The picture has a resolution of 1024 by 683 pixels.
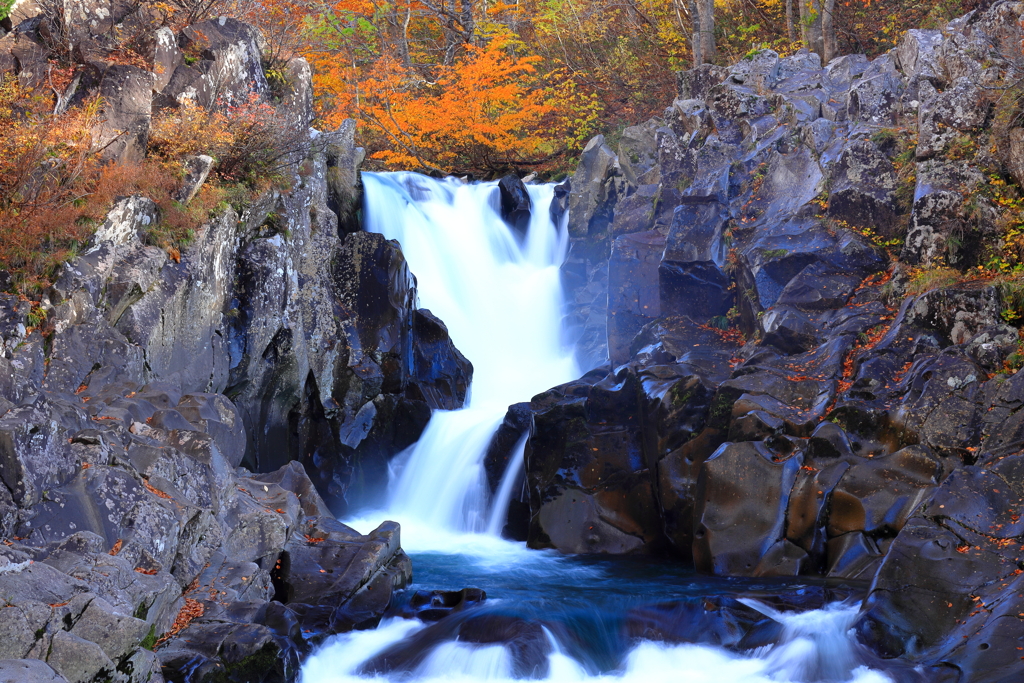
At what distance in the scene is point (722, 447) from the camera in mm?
10578

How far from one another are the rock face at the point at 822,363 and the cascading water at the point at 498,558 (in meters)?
0.73

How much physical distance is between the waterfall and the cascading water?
0.11 ft

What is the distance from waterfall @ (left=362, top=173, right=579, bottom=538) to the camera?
1538cm

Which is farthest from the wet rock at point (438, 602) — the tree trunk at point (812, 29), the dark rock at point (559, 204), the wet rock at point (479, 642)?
the tree trunk at point (812, 29)

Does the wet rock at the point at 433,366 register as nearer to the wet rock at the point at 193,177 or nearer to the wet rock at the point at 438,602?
the wet rock at the point at 193,177

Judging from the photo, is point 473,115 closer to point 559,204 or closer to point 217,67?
point 559,204

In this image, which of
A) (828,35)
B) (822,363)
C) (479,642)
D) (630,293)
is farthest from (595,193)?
(479,642)

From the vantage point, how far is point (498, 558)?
11.8 m

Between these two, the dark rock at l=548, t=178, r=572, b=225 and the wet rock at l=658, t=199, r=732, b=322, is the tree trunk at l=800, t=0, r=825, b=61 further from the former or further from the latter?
the wet rock at l=658, t=199, r=732, b=322

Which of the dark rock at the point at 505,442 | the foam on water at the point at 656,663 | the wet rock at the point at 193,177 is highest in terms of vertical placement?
the wet rock at the point at 193,177

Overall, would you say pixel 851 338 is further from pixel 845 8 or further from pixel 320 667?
pixel 845 8

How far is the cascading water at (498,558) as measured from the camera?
797cm

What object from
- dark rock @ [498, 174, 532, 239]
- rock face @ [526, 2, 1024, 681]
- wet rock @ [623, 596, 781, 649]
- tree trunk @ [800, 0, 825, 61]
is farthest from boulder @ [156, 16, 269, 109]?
tree trunk @ [800, 0, 825, 61]

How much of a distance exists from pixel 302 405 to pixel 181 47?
7214 mm
